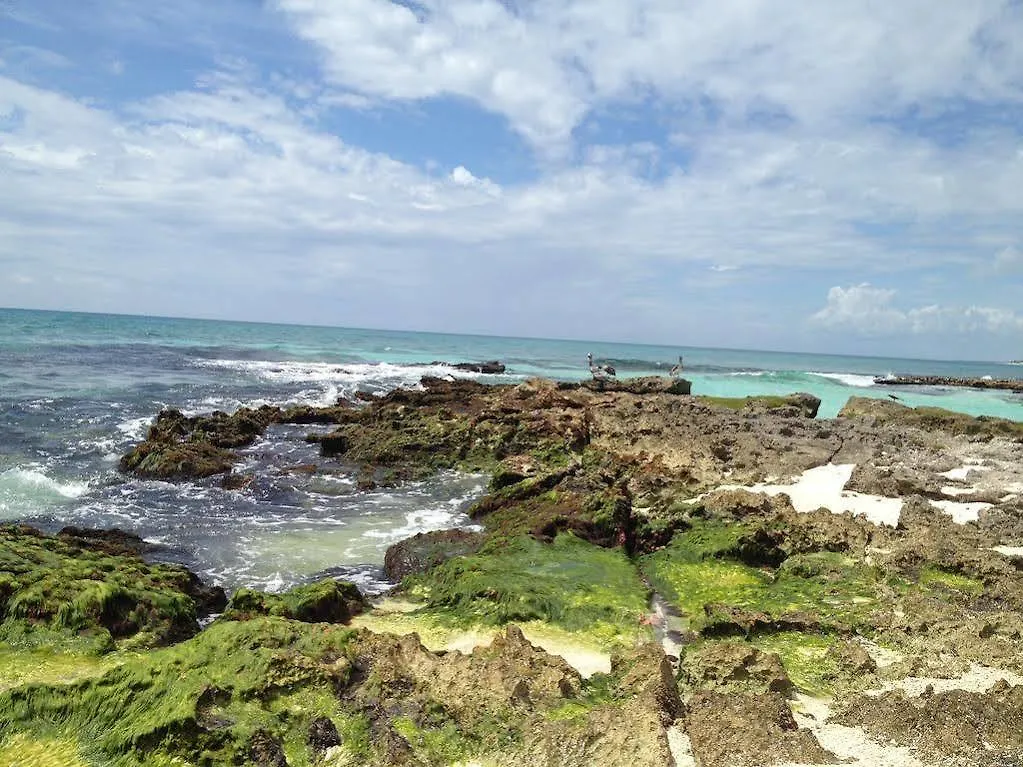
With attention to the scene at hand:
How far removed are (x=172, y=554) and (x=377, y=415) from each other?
12.0m

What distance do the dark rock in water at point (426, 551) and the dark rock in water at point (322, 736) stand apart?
485 cm

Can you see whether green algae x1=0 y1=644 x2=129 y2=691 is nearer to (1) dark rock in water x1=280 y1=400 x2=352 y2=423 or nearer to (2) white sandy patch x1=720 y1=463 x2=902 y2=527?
(2) white sandy patch x1=720 y1=463 x2=902 y2=527

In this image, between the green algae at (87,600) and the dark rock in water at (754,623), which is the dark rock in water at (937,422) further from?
the green algae at (87,600)

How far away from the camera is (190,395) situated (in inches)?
1206

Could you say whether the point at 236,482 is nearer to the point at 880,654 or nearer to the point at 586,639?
the point at 586,639

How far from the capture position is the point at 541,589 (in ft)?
26.5

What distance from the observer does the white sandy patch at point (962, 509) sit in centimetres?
1110

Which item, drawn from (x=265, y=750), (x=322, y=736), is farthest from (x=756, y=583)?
(x=265, y=750)

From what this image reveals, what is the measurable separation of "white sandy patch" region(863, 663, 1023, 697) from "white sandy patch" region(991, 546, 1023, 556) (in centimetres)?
402

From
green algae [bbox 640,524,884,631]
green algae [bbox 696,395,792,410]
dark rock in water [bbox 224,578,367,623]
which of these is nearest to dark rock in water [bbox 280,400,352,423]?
green algae [bbox 696,395,792,410]

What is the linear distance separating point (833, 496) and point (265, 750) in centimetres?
1116

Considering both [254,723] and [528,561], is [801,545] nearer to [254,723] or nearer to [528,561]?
[528,561]

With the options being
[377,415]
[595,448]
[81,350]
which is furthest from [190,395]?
[81,350]

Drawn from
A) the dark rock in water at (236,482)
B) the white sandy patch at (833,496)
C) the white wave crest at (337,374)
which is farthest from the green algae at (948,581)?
the white wave crest at (337,374)
